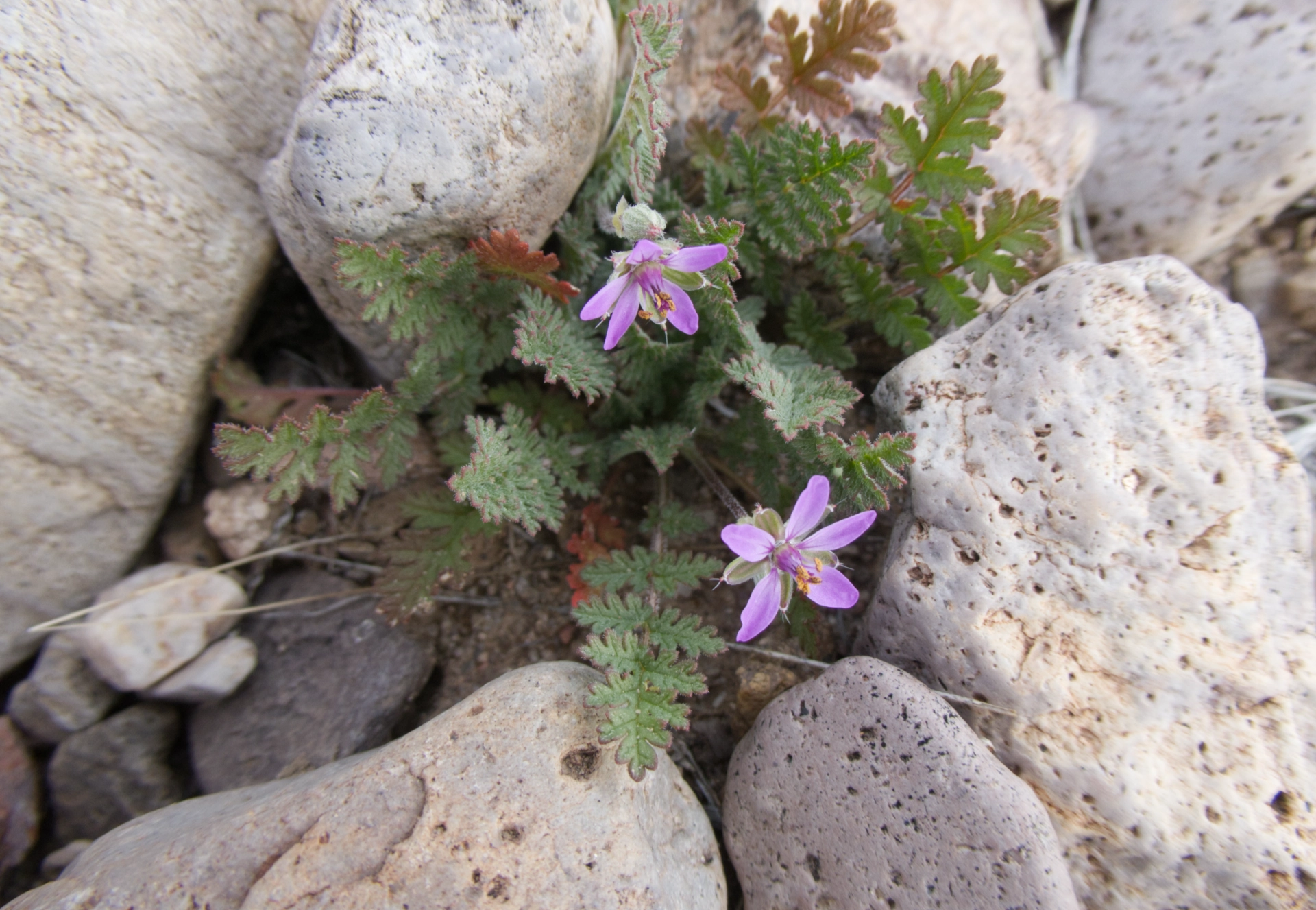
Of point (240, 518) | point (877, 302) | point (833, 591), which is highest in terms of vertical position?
point (877, 302)

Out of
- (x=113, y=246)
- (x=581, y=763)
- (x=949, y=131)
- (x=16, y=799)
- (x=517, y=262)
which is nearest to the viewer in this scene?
(x=581, y=763)

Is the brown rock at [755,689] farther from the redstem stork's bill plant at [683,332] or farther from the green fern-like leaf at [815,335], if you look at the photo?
the green fern-like leaf at [815,335]

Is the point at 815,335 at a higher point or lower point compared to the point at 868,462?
higher

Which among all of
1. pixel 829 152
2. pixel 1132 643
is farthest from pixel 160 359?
pixel 1132 643

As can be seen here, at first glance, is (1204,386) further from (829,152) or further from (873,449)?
(829,152)

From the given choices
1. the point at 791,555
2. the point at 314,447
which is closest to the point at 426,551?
the point at 314,447

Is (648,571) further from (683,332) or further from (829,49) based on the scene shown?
(829,49)
